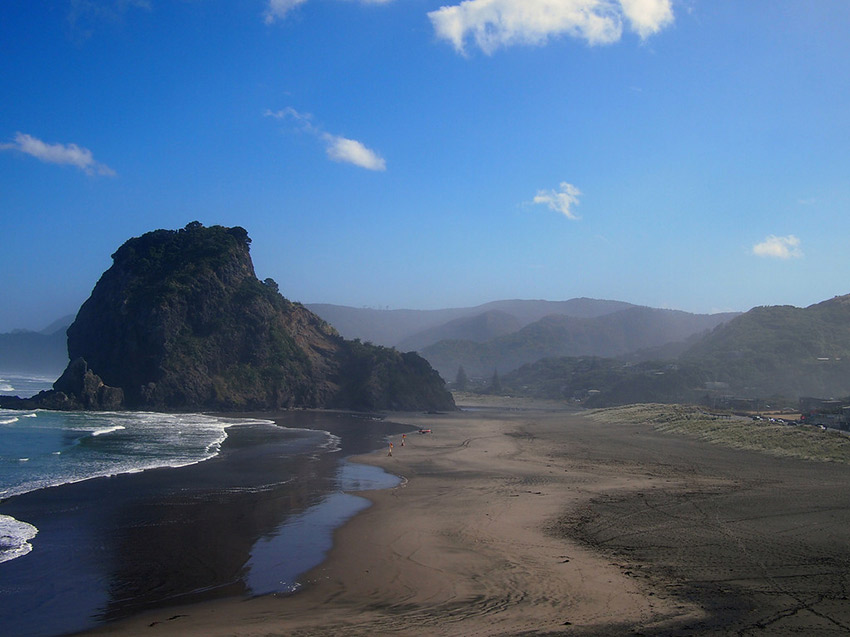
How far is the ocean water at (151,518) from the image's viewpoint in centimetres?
1075

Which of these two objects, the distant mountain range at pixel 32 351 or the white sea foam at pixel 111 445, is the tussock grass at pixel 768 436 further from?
the distant mountain range at pixel 32 351

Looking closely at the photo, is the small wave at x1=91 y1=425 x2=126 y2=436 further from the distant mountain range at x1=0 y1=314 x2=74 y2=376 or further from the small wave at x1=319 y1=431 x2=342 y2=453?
the distant mountain range at x1=0 y1=314 x2=74 y2=376

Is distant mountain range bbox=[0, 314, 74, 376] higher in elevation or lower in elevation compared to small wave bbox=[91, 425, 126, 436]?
higher

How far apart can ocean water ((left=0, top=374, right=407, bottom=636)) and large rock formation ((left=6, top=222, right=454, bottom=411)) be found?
81.7 ft

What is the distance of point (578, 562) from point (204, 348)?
59.2 metres

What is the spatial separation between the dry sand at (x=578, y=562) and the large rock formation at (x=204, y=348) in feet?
141

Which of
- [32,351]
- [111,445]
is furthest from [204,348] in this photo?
[32,351]

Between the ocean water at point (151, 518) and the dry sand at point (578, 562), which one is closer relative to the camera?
the dry sand at point (578, 562)

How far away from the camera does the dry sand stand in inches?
354

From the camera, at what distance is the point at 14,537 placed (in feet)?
45.2

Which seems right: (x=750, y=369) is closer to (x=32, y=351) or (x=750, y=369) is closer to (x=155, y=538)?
(x=155, y=538)

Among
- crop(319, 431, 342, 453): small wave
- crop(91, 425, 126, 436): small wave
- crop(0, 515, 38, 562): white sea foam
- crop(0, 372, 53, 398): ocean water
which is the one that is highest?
crop(0, 372, 53, 398): ocean water

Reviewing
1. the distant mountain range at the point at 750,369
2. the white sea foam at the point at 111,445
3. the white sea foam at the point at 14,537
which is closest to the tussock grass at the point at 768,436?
the white sea foam at the point at 111,445

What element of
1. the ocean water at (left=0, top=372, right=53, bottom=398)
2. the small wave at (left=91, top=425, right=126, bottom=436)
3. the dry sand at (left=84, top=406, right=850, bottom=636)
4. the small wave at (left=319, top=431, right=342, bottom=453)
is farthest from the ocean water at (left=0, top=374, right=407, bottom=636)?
the ocean water at (left=0, top=372, right=53, bottom=398)
